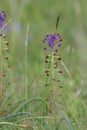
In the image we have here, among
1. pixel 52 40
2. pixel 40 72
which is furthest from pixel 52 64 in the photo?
pixel 40 72

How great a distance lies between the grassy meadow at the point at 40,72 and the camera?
7.36 ft

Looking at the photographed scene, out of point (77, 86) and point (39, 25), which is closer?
point (77, 86)

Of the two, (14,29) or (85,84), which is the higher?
(14,29)

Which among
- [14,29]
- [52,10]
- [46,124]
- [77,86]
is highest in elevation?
[52,10]

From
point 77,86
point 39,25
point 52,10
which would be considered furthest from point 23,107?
point 52,10

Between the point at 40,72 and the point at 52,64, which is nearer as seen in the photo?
the point at 52,64

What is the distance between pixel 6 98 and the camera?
2.38 m

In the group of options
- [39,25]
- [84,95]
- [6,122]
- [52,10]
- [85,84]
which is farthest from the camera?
[52,10]

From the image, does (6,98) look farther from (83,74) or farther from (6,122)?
(83,74)

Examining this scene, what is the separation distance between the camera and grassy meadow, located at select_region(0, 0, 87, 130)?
224 centimetres

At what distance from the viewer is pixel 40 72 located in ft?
9.45

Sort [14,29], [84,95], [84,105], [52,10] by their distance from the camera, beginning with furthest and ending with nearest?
[52,10], [14,29], [84,95], [84,105]

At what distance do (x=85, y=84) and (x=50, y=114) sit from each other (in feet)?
2.55

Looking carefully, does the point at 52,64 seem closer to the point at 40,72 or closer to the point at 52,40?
the point at 52,40
